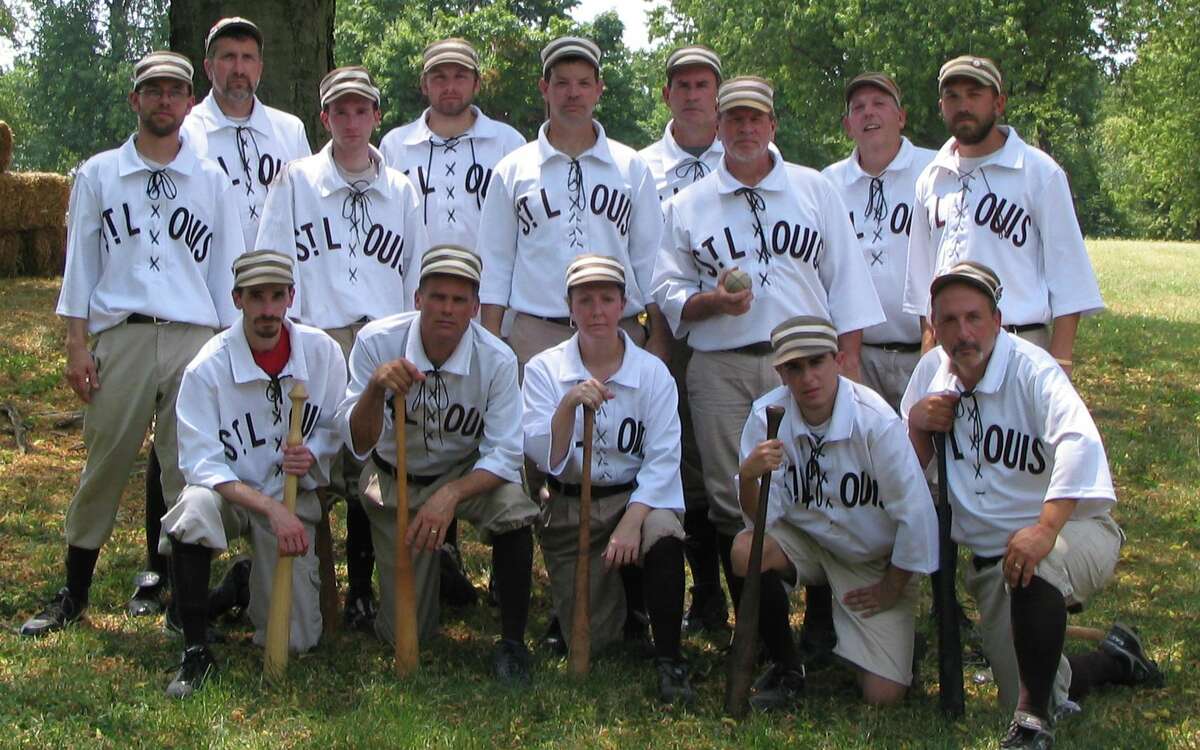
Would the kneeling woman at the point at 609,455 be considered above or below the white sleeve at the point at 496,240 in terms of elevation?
below

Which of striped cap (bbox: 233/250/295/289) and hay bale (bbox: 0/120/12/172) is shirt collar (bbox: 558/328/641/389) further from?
hay bale (bbox: 0/120/12/172)

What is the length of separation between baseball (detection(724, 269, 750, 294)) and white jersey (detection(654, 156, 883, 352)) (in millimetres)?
208

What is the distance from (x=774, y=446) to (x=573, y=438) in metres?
1.02

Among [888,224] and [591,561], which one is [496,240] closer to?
[591,561]

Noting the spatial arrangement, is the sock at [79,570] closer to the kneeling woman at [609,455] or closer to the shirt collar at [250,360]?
the shirt collar at [250,360]

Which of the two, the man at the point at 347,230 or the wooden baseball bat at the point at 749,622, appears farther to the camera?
the man at the point at 347,230

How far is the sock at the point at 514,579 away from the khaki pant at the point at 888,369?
75.6 inches

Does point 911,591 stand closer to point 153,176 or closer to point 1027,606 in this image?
point 1027,606

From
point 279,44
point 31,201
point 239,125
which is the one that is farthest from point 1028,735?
point 31,201

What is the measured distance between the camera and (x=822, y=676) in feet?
18.8

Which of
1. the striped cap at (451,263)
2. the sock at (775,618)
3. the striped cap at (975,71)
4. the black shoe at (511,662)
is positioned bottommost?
the black shoe at (511,662)

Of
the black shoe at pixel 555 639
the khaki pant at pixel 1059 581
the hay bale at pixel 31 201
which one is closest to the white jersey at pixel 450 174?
the black shoe at pixel 555 639

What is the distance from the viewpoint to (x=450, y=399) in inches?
227

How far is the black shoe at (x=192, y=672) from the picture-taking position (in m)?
5.14
